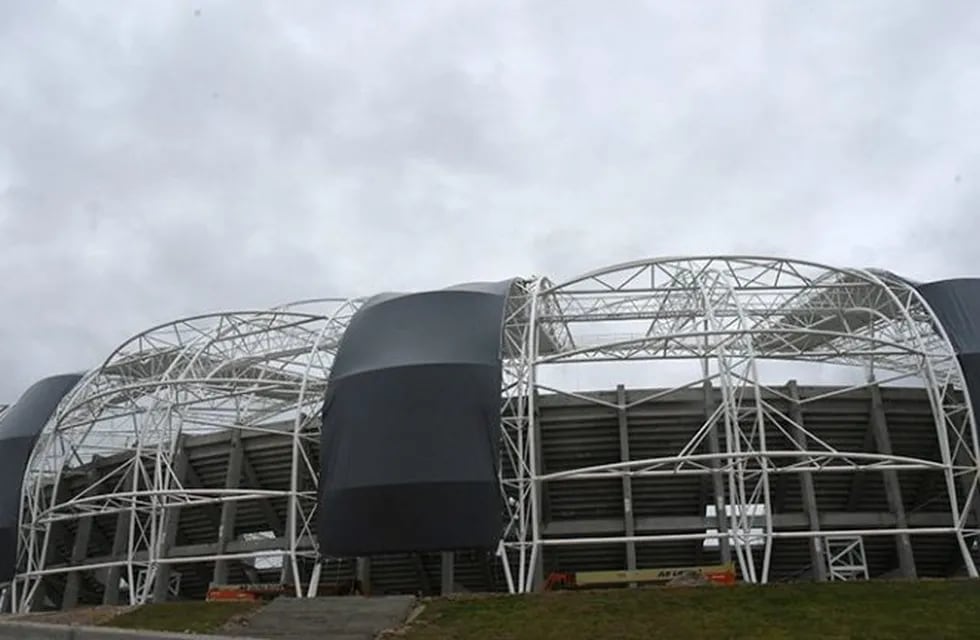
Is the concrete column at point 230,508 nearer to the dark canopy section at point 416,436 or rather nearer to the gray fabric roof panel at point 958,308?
the dark canopy section at point 416,436

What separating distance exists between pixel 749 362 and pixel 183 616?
57.5 ft

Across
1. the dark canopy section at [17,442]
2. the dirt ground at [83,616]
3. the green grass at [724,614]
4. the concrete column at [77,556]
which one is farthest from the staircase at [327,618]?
the dark canopy section at [17,442]

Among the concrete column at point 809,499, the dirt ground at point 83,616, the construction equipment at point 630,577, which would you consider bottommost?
the dirt ground at point 83,616

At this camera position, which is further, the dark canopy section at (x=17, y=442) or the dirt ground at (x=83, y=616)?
the dark canopy section at (x=17, y=442)

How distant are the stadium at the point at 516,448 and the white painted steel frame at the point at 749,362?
0.46 ft

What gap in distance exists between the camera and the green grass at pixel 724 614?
17.3 meters

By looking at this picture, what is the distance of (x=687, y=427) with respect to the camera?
31.1m

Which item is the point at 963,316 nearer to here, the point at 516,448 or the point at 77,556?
the point at 516,448

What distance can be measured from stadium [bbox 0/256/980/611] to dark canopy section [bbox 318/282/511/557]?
65 mm

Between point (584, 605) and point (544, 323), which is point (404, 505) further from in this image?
point (544, 323)

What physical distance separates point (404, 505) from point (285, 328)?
13840 mm

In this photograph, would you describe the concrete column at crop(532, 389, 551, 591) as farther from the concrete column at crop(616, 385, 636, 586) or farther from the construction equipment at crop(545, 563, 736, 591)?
the concrete column at crop(616, 385, 636, 586)

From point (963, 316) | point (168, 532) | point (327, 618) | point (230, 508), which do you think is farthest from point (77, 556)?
point (963, 316)

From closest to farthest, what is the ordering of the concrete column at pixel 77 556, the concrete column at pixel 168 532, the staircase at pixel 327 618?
1. the staircase at pixel 327 618
2. the concrete column at pixel 168 532
3. the concrete column at pixel 77 556
